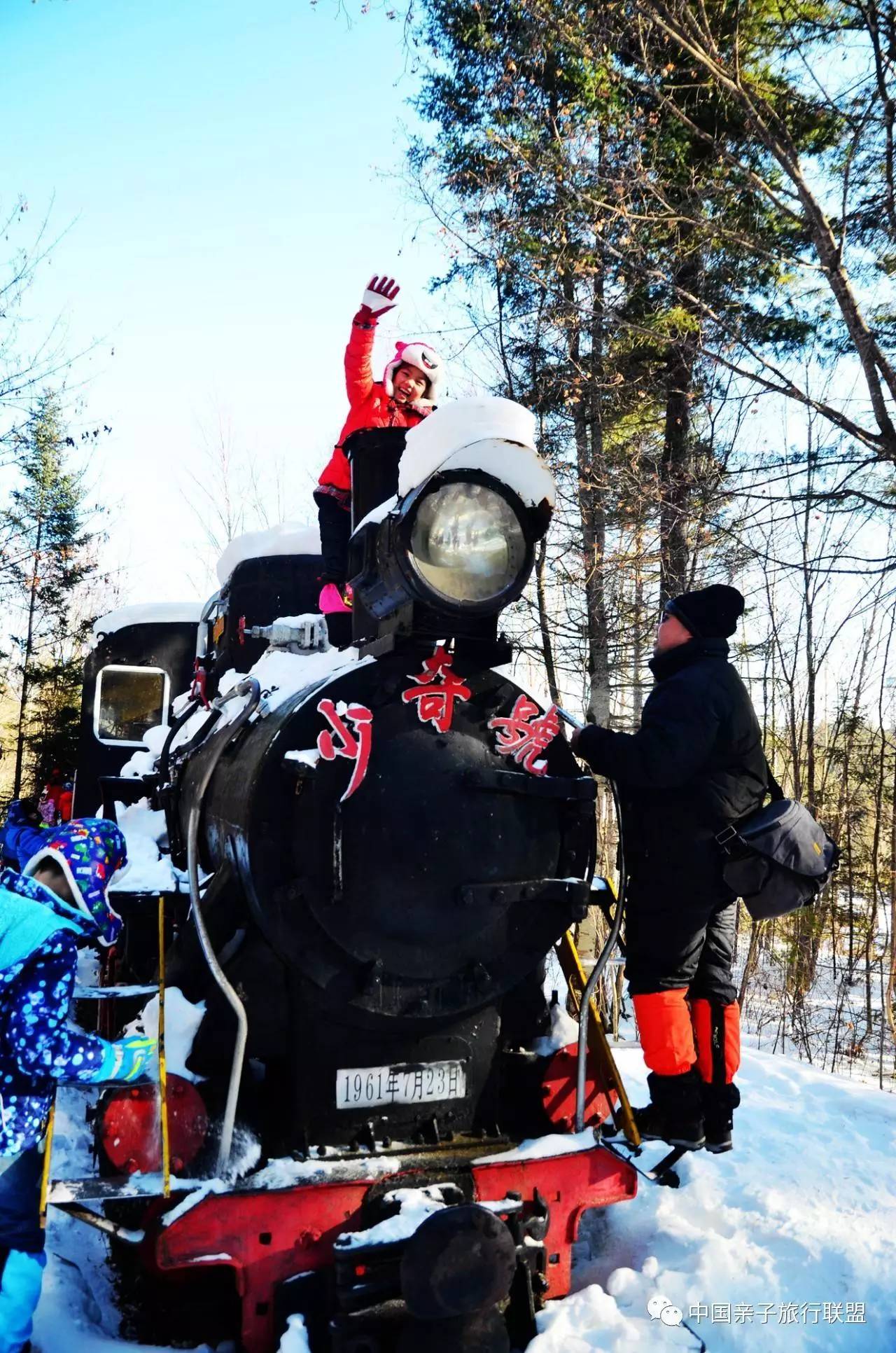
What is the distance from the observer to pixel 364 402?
433 centimetres

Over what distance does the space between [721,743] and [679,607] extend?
60cm

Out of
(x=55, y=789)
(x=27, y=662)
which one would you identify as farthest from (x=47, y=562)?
(x=55, y=789)

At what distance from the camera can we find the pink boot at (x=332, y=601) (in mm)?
4074

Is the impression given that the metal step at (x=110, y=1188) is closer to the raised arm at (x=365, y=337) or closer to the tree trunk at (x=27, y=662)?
the raised arm at (x=365, y=337)

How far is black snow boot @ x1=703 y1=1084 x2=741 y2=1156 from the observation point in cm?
344

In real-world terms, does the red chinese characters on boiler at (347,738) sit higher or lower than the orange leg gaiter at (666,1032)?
higher

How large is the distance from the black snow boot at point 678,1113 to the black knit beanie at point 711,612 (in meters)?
1.65

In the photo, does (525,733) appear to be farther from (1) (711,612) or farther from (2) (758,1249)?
(2) (758,1249)

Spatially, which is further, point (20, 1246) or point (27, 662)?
point (27, 662)

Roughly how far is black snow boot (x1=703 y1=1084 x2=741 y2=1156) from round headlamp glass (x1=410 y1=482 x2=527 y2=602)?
6.63ft

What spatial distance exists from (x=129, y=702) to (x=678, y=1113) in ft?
16.3

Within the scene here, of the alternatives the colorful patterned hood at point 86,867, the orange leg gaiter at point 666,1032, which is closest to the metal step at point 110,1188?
the colorful patterned hood at point 86,867

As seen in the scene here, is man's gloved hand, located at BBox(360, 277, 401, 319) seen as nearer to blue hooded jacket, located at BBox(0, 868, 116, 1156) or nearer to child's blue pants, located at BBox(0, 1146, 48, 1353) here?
blue hooded jacket, located at BBox(0, 868, 116, 1156)

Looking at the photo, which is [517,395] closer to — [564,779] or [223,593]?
[223,593]
